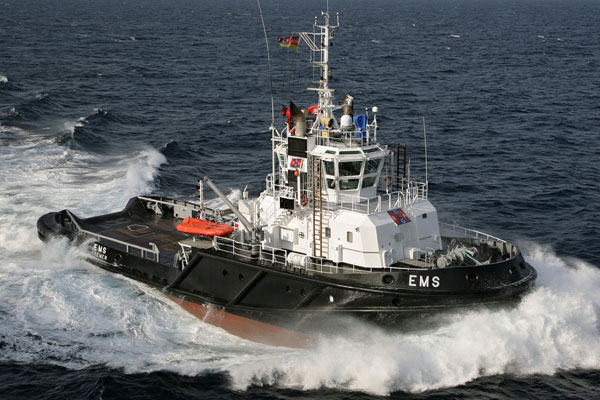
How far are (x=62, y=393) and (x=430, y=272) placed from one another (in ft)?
32.6

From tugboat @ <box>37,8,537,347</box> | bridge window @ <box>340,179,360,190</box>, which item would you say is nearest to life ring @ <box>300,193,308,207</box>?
tugboat @ <box>37,8,537,347</box>

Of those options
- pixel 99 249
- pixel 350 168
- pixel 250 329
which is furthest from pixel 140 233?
pixel 350 168

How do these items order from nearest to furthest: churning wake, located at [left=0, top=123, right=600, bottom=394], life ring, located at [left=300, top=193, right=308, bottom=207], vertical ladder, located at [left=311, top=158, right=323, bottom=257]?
churning wake, located at [left=0, top=123, right=600, bottom=394], vertical ladder, located at [left=311, top=158, right=323, bottom=257], life ring, located at [left=300, top=193, right=308, bottom=207]

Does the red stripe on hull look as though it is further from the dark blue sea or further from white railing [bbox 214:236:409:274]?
white railing [bbox 214:236:409:274]

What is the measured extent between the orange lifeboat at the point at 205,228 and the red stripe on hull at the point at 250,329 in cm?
226

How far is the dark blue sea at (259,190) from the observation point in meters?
19.3

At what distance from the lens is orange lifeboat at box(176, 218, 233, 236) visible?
2233 centimetres

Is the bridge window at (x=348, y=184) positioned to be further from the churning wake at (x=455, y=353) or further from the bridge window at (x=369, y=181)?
the churning wake at (x=455, y=353)

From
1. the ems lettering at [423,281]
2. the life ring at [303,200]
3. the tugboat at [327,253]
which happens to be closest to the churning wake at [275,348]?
the tugboat at [327,253]

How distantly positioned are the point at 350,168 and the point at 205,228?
4781 mm

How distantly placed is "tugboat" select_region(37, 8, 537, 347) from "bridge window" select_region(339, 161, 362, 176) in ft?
0.13

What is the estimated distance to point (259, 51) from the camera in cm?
8862

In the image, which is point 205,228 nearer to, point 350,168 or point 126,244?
point 126,244

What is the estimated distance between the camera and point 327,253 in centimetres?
2128
